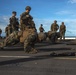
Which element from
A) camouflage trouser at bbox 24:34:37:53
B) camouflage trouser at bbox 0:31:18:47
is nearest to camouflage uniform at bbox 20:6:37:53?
camouflage trouser at bbox 24:34:37:53

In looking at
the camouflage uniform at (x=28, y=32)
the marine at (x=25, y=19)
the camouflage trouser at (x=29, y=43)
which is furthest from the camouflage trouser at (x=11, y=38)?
the camouflage trouser at (x=29, y=43)

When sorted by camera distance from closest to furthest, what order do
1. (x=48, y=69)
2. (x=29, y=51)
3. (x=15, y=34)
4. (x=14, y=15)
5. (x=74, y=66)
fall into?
(x=48, y=69) < (x=74, y=66) < (x=29, y=51) < (x=15, y=34) < (x=14, y=15)

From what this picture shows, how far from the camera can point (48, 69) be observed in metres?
8.84

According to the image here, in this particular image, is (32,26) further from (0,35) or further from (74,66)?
A: (0,35)

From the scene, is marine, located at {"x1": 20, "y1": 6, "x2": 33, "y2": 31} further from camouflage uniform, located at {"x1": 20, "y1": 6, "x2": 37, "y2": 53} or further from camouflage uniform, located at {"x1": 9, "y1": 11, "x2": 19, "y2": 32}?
camouflage uniform, located at {"x1": 9, "y1": 11, "x2": 19, "y2": 32}

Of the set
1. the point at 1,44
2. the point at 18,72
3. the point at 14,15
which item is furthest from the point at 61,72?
the point at 14,15

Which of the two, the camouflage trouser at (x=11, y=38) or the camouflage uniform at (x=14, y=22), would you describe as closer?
the camouflage trouser at (x=11, y=38)

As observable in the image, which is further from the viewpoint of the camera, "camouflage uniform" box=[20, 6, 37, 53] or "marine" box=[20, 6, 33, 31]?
"marine" box=[20, 6, 33, 31]

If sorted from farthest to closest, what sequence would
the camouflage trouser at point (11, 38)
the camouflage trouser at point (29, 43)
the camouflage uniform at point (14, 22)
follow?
the camouflage uniform at point (14, 22), the camouflage trouser at point (11, 38), the camouflage trouser at point (29, 43)

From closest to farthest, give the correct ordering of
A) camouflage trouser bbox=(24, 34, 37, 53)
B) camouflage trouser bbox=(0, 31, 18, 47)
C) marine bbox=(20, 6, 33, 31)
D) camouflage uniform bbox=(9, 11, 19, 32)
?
camouflage trouser bbox=(24, 34, 37, 53) → marine bbox=(20, 6, 33, 31) → camouflage trouser bbox=(0, 31, 18, 47) → camouflage uniform bbox=(9, 11, 19, 32)

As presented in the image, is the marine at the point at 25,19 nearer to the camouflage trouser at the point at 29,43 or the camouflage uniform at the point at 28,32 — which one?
the camouflage uniform at the point at 28,32

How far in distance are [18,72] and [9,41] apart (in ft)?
26.5

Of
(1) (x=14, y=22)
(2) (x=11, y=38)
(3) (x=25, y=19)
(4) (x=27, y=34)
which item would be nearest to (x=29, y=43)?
(4) (x=27, y=34)

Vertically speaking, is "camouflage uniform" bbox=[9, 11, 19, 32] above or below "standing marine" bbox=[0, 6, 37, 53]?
above
